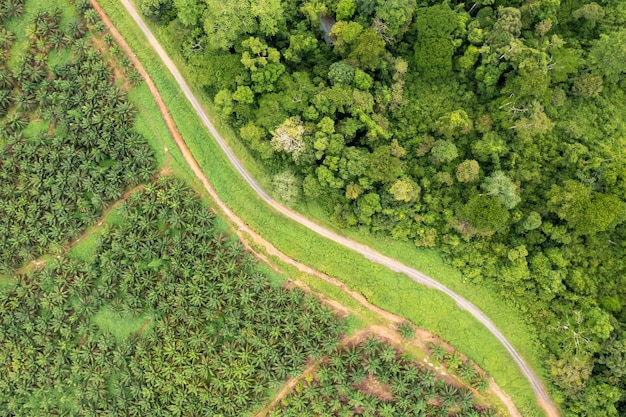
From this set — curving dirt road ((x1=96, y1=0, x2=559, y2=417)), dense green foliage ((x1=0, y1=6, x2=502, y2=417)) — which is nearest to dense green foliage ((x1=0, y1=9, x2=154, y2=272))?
dense green foliage ((x1=0, y1=6, x2=502, y2=417))

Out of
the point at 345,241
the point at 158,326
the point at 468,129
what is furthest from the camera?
the point at 345,241

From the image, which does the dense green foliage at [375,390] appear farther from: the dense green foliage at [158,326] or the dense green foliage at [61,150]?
the dense green foliage at [61,150]

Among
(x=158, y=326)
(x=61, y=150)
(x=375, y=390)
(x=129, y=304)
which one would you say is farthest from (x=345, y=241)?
(x=61, y=150)

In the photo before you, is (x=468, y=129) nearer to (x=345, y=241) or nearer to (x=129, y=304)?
(x=345, y=241)

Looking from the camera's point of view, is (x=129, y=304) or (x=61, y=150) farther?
(x=61, y=150)

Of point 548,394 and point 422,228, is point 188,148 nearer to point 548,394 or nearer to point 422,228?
point 422,228

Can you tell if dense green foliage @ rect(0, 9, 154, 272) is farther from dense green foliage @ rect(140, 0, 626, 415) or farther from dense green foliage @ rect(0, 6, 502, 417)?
dense green foliage @ rect(140, 0, 626, 415)

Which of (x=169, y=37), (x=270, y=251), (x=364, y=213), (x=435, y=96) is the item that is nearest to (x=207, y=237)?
(x=270, y=251)
